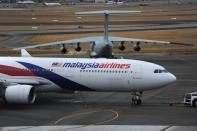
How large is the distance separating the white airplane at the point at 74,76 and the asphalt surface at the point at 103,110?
4.40 feet

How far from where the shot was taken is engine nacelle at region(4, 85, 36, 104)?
44.3 m

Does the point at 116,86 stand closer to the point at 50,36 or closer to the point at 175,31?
the point at 50,36

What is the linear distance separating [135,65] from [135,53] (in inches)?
1625

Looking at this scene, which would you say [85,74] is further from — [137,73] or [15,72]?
[15,72]

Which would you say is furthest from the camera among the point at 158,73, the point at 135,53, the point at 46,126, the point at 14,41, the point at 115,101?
the point at 14,41

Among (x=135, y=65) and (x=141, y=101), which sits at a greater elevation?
(x=135, y=65)

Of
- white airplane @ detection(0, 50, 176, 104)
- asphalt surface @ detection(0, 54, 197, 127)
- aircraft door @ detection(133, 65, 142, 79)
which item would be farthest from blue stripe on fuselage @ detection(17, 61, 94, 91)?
aircraft door @ detection(133, 65, 142, 79)

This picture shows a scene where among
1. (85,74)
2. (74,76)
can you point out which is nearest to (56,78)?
(74,76)

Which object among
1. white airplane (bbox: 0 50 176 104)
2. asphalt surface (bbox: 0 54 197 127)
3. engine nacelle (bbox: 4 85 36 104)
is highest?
white airplane (bbox: 0 50 176 104)

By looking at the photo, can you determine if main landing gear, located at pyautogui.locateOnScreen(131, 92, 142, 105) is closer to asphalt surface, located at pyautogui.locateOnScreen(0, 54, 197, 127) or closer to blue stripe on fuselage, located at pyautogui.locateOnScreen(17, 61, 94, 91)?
asphalt surface, located at pyautogui.locateOnScreen(0, 54, 197, 127)

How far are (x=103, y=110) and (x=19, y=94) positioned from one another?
6802 mm

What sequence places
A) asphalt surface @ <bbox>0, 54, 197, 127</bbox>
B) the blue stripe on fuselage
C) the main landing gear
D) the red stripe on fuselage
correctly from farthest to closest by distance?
the red stripe on fuselage, the blue stripe on fuselage, the main landing gear, asphalt surface @ <bbox>0, 54, 197, 127</bbox>

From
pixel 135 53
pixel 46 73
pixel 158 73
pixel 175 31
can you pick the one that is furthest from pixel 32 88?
pixel 175 31

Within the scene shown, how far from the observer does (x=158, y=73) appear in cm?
4522
